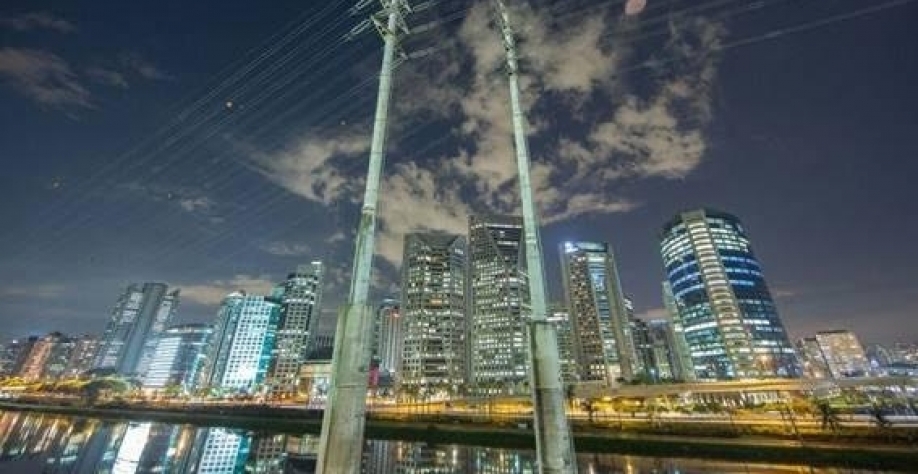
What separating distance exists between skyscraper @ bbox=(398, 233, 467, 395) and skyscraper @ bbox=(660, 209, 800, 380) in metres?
95.8

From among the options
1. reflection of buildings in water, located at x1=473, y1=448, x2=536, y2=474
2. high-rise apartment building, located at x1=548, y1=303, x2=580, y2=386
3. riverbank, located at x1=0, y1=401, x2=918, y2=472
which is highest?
high-rise apartment building, located at x1=548, y1=303, x2=580, y2=386

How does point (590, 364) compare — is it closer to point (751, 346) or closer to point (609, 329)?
point (609, 329)

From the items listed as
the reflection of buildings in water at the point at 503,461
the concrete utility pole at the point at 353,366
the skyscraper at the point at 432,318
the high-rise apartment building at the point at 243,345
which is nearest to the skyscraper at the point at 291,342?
the high-rise apartment building at the point at 243,345

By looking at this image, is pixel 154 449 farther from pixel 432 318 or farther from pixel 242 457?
pixel 432 318

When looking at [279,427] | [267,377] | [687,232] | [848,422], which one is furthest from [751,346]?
[267,377]

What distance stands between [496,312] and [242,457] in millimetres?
137938

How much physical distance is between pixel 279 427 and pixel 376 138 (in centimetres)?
5595

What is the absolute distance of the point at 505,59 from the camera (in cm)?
1130

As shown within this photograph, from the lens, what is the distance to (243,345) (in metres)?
172

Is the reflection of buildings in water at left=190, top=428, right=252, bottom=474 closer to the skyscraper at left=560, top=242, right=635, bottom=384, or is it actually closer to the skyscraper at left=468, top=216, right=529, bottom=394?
the skyscraper at left=468, top=216, right=529, bottom=394

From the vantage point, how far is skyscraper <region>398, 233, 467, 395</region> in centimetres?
15550

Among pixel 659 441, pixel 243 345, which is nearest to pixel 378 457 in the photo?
pixel 659 441

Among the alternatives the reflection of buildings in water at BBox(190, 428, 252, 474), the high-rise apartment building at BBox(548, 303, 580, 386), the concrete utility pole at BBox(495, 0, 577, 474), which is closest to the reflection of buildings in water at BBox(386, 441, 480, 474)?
the reflection of buildings in water at BBox(190, 428, 252, 474)

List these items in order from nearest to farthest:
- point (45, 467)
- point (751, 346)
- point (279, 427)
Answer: point (45, 467) → point (279, 427) → point (751, 346)
